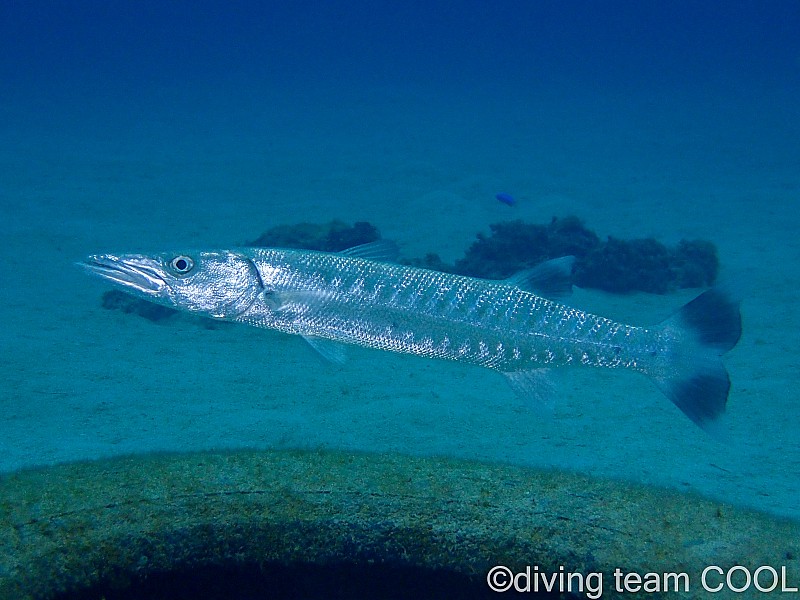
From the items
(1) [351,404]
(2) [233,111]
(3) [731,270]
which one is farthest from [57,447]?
(2) [233,111]

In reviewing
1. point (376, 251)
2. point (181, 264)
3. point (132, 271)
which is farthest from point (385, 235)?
point (132, 271)

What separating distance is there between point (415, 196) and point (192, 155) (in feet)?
44.2

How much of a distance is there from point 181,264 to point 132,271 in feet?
0.99

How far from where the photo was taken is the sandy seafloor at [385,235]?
5930 millimetres

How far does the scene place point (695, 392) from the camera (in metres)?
3.62

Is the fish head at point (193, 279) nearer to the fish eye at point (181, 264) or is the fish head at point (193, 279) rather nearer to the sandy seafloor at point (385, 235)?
the fish eye at point (181, 264)

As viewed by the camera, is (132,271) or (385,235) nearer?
(132,271)

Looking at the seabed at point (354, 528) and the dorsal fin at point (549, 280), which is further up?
the dorsal fin at point (549, 280)

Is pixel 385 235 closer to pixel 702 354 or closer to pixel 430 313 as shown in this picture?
pixel 430 313

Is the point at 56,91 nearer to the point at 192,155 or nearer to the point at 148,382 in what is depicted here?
the point at 192,155

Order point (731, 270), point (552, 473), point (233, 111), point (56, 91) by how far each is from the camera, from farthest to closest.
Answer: point (56, 91) → point (233, 111) → point (731, 270) → point (552, 473)

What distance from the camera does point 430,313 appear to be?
12.3ft

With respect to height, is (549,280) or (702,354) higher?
(549,280)

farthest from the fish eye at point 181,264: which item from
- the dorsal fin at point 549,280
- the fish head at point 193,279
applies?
the dorsal fin at point 549,280
